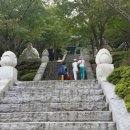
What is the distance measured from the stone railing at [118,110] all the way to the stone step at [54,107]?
18.8 inches

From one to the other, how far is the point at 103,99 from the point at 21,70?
1569cm

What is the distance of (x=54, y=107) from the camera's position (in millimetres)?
12477

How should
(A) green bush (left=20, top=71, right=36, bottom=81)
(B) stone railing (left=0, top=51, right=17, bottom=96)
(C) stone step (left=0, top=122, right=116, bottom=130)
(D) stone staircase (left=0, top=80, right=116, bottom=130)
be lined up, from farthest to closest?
(A) green bush (left=20, top=71, right=36, bottom=81)
(B) stone railing (left=0, top=51, right=17, bottom=96)
(D) stone staircase (left=0, top=80, right=116, bottom=130)
(C) stone step (left=0, top=122, right=116, bottom=130)

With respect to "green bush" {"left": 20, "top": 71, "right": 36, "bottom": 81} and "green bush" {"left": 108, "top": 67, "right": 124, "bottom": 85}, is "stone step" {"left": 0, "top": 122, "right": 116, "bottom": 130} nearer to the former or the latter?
"green bush" {"left": 108, "top": 67, "right": 124, "bottom": 85}

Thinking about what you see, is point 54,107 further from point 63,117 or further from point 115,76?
point 115,76

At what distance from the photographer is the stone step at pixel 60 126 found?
1041 centimetres

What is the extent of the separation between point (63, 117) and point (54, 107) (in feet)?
3.71

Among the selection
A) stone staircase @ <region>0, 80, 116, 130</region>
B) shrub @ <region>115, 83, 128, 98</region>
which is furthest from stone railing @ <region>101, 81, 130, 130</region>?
stone staircase @ <region>0, 80, 116, 130</region>

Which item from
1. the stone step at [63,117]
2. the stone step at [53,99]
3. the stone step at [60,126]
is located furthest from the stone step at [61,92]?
the stone step at [60,126]

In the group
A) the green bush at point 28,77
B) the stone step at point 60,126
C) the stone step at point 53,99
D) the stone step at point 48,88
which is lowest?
the stone step at point 60,126

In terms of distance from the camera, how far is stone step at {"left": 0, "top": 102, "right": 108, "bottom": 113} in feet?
40.4

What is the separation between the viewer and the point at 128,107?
1027 centimetres

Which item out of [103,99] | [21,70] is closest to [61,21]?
[21,70]

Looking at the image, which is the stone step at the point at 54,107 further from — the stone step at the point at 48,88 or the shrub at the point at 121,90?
the stone step at the point at 48,88
